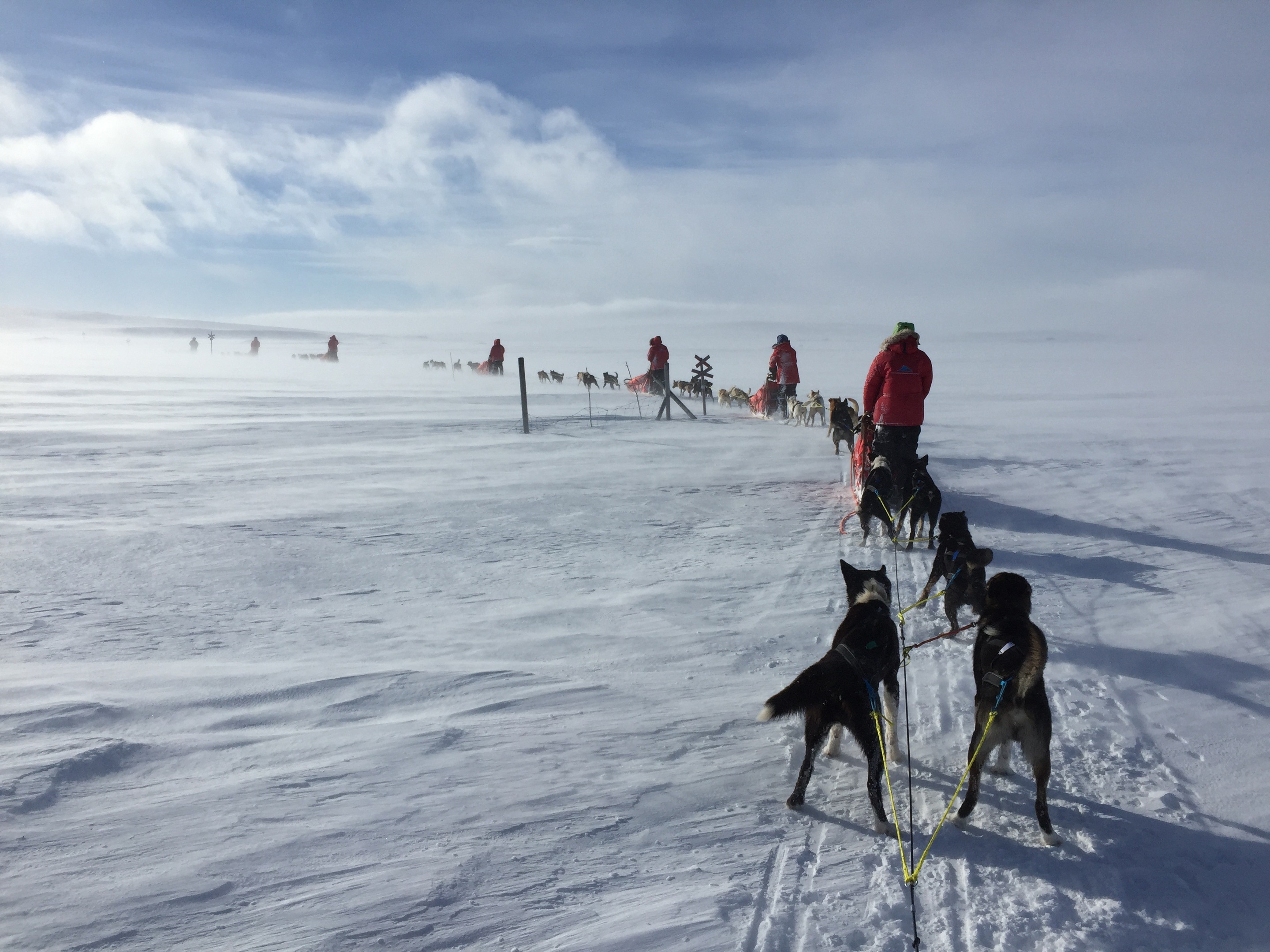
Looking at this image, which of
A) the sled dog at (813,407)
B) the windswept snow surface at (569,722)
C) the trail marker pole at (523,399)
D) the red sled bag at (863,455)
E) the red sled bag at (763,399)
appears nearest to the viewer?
the windswept snow surface at (569,722)

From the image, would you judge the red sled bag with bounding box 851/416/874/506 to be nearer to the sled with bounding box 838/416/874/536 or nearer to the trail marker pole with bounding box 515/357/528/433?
the sled with bounding box 838/416/874/536

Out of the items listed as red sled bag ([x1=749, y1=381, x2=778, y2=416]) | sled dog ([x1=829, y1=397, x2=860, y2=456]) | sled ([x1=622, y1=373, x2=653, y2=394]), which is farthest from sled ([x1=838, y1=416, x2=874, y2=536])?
sled ([x1=622, y1=373, x2=653, y2=394])

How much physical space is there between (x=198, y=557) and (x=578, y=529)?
2911 millimetres

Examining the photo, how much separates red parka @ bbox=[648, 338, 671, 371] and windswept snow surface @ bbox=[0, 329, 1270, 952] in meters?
9.75

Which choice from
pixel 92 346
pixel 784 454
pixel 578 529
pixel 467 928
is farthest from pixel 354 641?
pixel 92 346

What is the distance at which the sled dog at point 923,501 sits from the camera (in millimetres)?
6016

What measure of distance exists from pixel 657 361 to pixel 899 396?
12.5m

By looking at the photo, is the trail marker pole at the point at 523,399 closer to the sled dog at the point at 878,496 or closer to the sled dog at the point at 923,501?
the sled dog at the point at 878,496

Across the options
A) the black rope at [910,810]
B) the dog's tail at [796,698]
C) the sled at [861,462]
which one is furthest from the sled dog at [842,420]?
the dog's tail at [796,698]

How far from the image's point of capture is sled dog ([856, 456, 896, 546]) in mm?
6012

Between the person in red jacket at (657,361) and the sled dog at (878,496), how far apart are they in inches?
441

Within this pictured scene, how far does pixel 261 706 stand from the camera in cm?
338

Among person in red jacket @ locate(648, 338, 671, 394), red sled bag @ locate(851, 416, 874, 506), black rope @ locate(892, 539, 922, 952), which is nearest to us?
black rope @ locate(892, 539, 922, 952)

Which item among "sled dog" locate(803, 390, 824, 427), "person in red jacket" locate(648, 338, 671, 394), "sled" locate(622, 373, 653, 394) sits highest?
"person in red jacket" locate(648, 338, 671, 394)
